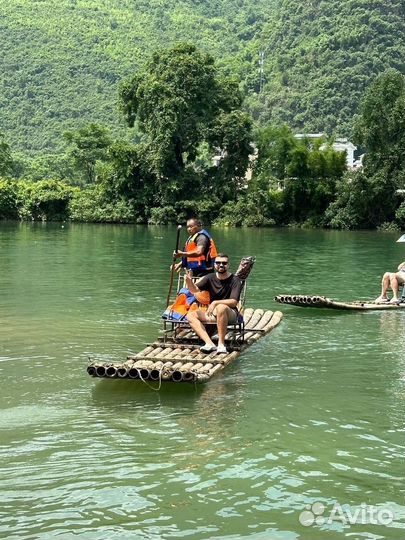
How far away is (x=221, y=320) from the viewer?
10648 millimetres

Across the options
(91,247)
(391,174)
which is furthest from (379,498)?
(391,174)

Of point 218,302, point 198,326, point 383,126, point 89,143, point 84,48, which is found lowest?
point 198,326

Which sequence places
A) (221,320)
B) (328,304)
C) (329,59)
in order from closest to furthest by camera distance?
1. (221,320)
2. (328,304)
3. (329,59)

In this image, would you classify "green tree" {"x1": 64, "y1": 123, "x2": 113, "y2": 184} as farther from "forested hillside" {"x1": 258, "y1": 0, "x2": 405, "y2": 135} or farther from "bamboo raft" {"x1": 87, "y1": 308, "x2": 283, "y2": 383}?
"bamboo raft" {"x1": 87, "y1": 308, "x2": 283, "y2": 383}

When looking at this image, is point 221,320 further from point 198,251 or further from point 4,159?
point 4,159

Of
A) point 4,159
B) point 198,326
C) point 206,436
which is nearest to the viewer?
point 206,436

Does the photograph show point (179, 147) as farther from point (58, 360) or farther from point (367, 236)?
point (58, 360)

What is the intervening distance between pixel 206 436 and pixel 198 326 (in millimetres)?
2937

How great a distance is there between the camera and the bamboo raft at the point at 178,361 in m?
9.15

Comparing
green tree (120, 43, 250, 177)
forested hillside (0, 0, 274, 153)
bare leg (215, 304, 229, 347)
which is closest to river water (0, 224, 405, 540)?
bare leg (215, 304, 229, 347)

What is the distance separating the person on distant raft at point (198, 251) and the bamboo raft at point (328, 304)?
4727mm

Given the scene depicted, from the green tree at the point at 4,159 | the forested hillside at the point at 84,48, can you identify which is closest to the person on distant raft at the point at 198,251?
the green tree at the point at 4,159

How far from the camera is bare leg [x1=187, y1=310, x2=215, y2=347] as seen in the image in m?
10.7

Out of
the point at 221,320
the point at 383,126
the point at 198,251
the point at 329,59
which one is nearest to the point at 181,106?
the point at 383,126
